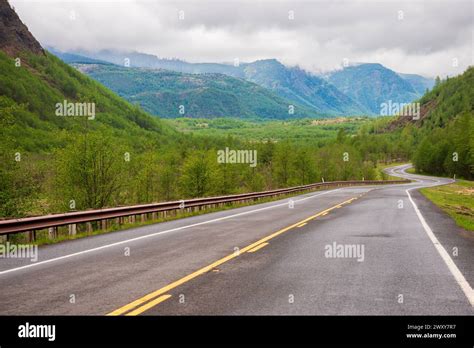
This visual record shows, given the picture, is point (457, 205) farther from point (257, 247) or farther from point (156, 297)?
point (156, 297)

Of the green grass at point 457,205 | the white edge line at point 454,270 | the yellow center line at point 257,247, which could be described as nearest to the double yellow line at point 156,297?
the yellow center line at point 257,247

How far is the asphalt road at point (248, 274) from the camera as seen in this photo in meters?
5.84

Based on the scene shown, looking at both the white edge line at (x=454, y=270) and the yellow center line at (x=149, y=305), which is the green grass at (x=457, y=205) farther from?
the yellow center line at (x=149, y=305)

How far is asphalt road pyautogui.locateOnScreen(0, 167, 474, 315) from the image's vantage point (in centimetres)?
584

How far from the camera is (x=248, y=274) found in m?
7.77

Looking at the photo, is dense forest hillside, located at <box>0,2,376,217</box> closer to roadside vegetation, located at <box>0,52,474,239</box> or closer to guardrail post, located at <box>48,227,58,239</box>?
roadside vegetation, located at <box>0,52,474,239</box>

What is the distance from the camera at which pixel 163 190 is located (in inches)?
2670

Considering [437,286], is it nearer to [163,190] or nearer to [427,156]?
[163,190]

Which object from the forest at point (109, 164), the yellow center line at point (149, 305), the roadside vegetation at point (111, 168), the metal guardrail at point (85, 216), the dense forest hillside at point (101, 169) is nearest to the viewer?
the yellow center line at point (149, 305)

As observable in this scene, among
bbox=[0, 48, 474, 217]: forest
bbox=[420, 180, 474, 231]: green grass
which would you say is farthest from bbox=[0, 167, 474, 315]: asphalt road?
bbox=[0, 48, 474, 217]: forest

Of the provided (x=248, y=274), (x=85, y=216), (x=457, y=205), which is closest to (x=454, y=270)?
(x=248, y=274)
